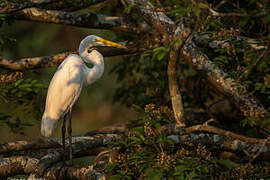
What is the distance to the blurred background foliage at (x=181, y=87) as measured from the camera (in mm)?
2422

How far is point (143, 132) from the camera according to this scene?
2.80m

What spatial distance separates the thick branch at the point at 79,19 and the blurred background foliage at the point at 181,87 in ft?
0.38

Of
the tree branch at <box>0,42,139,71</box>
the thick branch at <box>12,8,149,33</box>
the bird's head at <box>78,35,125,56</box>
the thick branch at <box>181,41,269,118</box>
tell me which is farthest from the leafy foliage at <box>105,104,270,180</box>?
the thick branch at <box>12,8,149,33</box>

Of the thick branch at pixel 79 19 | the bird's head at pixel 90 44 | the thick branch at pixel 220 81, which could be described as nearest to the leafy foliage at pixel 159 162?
the thick branch at pixel 220 81

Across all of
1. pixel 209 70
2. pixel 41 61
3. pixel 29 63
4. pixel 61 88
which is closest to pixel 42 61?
pixel 41 61

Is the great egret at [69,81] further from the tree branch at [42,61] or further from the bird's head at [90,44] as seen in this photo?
the tree branch at [42,61]

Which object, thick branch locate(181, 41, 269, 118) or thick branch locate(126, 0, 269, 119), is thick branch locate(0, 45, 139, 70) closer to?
thick branch locate(126, 0, 269, 119)

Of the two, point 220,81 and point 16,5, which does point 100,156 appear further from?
point 16,5

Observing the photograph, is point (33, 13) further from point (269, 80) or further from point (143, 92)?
point (269, 80)

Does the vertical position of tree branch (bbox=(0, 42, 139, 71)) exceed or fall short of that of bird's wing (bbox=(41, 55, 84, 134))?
it exceeds it

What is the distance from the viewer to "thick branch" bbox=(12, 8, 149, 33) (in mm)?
4137

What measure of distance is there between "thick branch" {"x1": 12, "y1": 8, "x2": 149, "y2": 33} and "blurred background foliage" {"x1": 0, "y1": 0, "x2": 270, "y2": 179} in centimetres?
12

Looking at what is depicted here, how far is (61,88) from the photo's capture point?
383 centimetres

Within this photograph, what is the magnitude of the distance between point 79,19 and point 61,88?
762 mm
